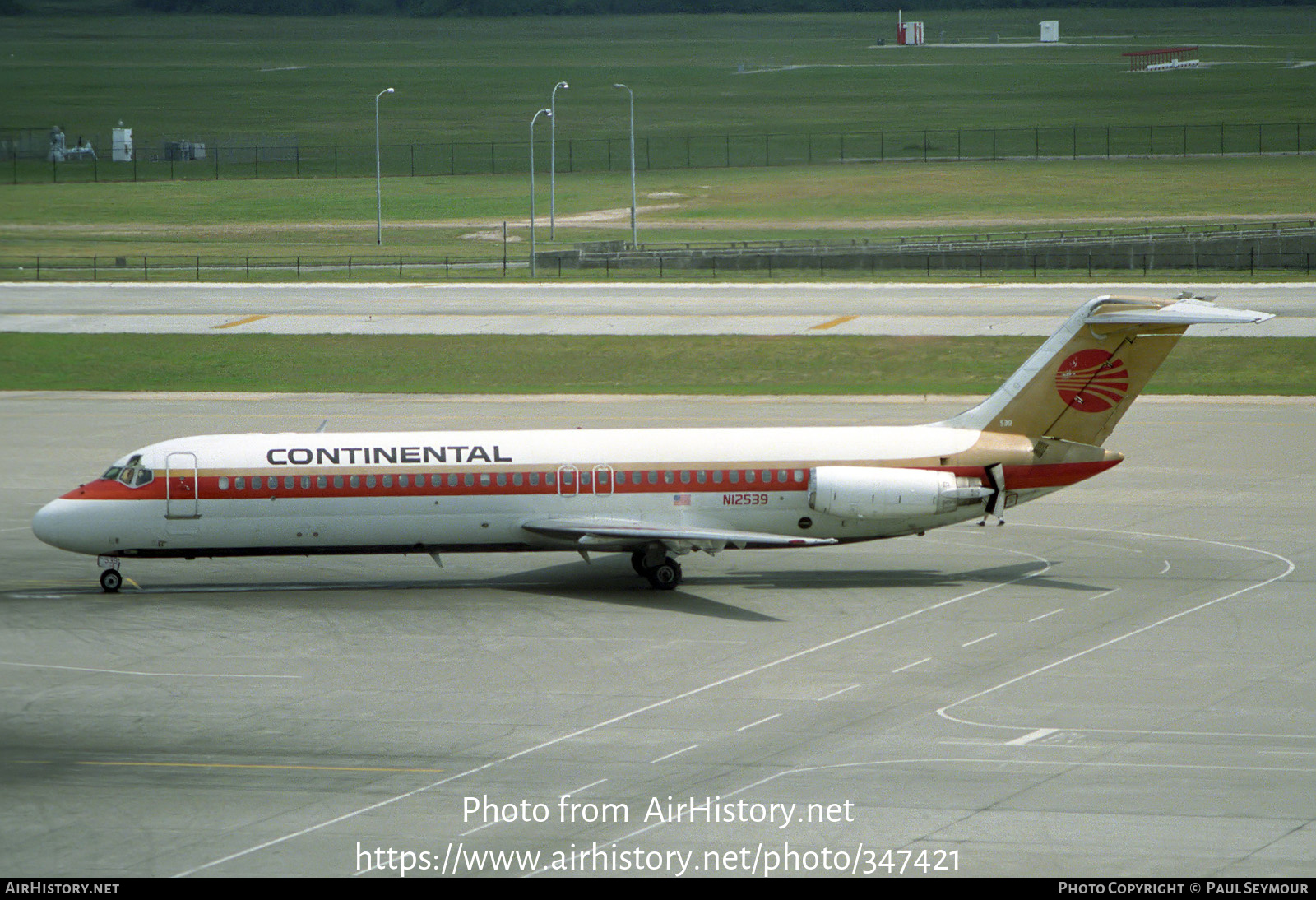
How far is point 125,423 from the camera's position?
5941 cm

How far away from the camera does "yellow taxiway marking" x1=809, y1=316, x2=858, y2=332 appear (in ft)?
249

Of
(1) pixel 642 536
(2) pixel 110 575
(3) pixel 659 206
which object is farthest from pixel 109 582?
(3) pixel 659 206

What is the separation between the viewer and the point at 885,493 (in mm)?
36656

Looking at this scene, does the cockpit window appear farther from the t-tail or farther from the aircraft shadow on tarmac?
the t-tail

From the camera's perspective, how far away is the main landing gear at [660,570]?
3728cm

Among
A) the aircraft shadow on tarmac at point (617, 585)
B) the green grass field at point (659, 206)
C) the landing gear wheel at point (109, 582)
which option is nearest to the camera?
the aircraft shadow on tarmac at point (617, 585)

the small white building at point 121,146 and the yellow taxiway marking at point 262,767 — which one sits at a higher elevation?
the small white building at point 121,146

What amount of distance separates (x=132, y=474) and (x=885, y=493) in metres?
17.3

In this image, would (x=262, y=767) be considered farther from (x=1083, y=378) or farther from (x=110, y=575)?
(x=1083, y=378)

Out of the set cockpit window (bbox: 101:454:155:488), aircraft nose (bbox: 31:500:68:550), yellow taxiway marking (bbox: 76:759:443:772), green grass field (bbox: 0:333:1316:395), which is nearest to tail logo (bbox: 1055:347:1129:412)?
yellow taxiway marking (bbox: 76:759:443:772)

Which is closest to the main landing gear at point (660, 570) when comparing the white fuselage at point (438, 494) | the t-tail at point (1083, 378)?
the white fuselage at point (438, 494)

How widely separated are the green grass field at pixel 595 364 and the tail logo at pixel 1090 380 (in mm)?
25493

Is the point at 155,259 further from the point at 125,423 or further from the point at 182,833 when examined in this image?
the point at 182,833

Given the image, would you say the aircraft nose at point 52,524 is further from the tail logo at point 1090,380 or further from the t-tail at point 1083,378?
the tail logo at point 1090,380
